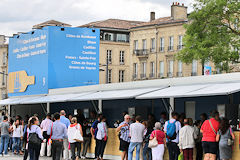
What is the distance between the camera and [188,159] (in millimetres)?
18969

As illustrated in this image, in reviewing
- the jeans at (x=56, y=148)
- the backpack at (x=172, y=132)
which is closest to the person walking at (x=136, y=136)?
the backpack at (x=172, y=132)

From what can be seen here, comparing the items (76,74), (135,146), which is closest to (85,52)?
(76,74)

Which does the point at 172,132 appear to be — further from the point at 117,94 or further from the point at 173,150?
the point at 117,94

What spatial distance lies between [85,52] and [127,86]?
323 inches

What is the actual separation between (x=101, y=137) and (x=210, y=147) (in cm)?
551

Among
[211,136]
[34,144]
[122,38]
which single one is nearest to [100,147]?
[34,144]

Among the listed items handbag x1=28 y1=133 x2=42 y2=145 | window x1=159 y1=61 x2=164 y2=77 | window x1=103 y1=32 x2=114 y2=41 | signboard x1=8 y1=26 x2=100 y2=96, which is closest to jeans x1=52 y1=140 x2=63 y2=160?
handbag x1=28 y1=133 x2=42 y2=145

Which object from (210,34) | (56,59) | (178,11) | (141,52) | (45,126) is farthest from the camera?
(141,52)

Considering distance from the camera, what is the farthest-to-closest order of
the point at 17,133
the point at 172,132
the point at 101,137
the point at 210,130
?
the point at 17,133 < the point at 101,137 < the point at 172,132 < the point at 210,130

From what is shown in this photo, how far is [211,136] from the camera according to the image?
1809 centimetres

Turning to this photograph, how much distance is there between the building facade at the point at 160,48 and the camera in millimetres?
76500

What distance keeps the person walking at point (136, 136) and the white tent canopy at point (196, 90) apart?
3.55 ft

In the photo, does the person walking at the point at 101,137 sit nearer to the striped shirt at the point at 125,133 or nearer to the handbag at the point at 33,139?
the striped shirt at the point at 125,133

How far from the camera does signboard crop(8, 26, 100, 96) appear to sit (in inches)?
1277
